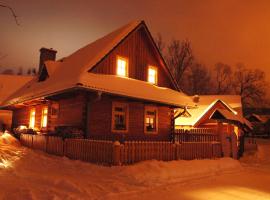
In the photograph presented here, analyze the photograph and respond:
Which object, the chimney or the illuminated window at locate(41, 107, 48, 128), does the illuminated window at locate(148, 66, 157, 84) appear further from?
the chimney

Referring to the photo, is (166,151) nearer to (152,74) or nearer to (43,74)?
(152,74)

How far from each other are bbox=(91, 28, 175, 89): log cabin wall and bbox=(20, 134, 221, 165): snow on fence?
5.64 metres

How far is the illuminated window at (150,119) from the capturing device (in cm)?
2030

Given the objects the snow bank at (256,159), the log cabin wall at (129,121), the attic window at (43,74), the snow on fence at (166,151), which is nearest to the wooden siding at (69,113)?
the log cabin wall at (129,121)

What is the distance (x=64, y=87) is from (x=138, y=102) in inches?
229

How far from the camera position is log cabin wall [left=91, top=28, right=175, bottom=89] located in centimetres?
1899

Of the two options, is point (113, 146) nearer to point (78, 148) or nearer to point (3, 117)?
point (78, 148)

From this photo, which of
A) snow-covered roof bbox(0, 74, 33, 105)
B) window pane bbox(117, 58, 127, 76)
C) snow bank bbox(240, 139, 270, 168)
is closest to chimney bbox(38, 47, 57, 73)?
window pane bbox(117, 58, 127, 76)

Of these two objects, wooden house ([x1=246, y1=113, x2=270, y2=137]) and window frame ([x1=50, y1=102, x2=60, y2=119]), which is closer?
window frame ([x1=50, y1=102, x2=60, y2=119])

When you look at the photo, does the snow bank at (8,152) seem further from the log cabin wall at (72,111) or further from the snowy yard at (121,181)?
the log cabin wall at (72,111)

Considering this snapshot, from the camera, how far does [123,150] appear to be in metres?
12.3

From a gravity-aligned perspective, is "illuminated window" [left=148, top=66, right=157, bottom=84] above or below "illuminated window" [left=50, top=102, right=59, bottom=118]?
above

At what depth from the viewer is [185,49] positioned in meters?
52.1

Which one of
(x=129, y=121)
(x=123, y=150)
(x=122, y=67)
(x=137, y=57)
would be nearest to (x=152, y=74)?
(x=137, y=57)
